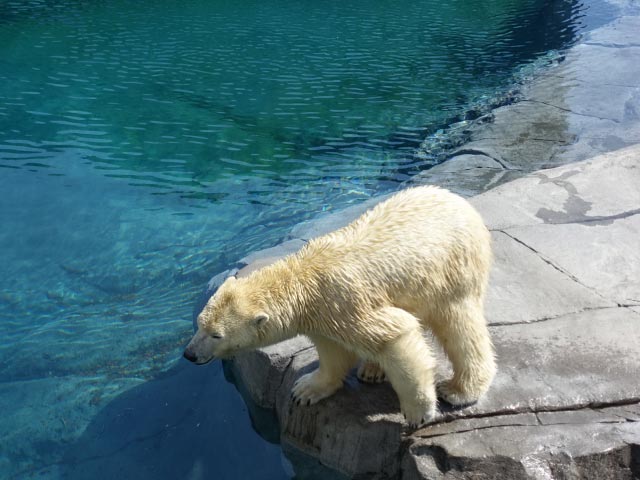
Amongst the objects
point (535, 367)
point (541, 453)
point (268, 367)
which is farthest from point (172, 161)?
point (541, 453)

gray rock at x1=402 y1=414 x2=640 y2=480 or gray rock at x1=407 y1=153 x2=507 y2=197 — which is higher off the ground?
gray rock at x1=402 y1=414 x2=640 y2=480

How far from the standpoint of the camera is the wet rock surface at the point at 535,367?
3275mm

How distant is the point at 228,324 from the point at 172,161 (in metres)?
6.63

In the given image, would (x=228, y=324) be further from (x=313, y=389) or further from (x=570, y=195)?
(x=570, y=195)

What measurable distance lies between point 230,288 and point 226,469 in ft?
5.15

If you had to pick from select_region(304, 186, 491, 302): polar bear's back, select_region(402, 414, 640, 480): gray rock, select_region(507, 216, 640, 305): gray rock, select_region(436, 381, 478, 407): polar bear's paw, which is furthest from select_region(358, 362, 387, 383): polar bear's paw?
select_region(507, 216, 640, 305): gray rock

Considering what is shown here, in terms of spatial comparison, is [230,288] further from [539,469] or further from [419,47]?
[419,47]

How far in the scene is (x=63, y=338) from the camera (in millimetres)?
6008

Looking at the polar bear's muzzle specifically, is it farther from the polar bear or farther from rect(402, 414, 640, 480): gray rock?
rect(402, 414, 640, 480): gray rock

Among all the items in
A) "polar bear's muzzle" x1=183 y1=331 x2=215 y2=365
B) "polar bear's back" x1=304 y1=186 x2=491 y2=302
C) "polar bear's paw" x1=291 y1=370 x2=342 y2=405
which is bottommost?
"polar bear's paw" x1=291 y1=370 x2=342 y2=405

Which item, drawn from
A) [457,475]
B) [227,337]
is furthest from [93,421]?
[457,475]

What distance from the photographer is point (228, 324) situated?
3.32m

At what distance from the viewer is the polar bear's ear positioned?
329 centimetres

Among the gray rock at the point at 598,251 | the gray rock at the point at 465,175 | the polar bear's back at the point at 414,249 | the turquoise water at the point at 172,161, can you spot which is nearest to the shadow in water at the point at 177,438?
the turquoise water at the point at 172,161
